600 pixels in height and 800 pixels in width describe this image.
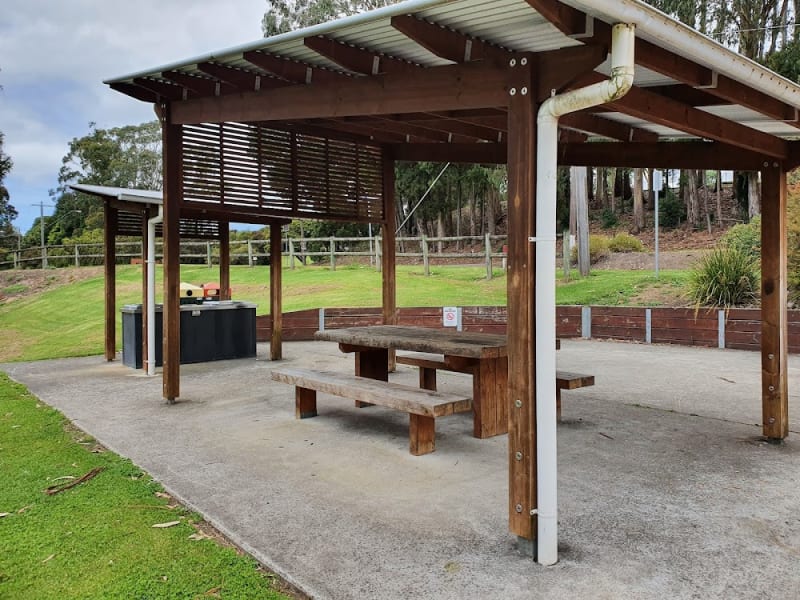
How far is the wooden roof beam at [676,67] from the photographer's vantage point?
2582 mm

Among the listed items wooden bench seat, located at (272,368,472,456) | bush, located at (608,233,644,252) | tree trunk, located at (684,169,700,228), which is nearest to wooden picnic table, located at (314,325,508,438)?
wooden bench seat, located at (272,368,472,456)

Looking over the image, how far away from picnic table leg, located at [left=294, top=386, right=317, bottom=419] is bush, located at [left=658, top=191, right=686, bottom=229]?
84.4 feet

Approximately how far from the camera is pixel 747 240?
12.8 metres

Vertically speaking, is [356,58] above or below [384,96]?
above

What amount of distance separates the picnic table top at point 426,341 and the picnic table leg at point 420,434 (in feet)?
1.83

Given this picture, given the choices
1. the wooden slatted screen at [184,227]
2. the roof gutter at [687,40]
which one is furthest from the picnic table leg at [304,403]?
the wooden slatted screen at [184,227]

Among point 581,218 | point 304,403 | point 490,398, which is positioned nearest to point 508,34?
point 490,398

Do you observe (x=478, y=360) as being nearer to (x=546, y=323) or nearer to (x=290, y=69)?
(x=546, y=323)

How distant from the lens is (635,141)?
547 centimetres

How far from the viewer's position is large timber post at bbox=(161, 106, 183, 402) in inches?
241

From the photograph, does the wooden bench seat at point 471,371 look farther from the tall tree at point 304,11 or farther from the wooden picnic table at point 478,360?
the tall tree at point 304,11

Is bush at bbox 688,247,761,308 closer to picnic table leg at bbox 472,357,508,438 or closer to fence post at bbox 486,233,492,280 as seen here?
fence post at bbox 486,233,492,280

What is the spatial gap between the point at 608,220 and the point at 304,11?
55.2 ft

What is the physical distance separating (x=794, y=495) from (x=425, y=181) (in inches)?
958
